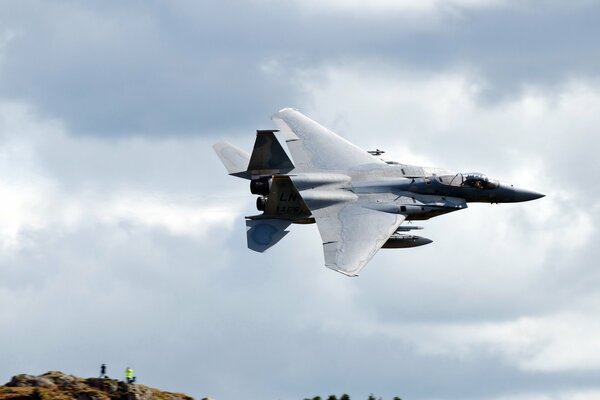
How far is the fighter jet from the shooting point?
66062 mm

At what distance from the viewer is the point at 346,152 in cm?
7538

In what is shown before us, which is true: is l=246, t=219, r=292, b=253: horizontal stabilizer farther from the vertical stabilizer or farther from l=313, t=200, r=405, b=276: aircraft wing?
the vertical stabilizer

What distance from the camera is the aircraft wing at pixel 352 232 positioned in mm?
62938

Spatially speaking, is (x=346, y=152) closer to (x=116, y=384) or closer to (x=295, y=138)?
(x=295, y=138)

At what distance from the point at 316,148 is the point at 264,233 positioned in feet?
35.6

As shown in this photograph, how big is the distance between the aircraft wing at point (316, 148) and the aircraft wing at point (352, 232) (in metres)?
5.60

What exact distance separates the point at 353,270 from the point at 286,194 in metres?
6.93

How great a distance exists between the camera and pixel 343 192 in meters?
69.9

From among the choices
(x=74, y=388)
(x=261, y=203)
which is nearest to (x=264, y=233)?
(x=261, y=203)

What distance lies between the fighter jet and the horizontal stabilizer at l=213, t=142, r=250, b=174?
6cm

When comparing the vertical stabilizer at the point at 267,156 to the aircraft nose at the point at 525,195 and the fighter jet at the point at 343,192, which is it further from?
the aircraft nose at the point at 525,195

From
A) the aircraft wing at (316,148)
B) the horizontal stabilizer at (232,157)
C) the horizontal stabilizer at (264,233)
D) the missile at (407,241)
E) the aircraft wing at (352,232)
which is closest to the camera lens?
the aircraft wing at (352,232)

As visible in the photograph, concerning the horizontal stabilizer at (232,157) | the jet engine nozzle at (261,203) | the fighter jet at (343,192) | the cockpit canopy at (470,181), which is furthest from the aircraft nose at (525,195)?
A: the horizontal stabilizer at (232,157)

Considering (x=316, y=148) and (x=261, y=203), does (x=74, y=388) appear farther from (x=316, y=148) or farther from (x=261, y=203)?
(x=316, y=148)
